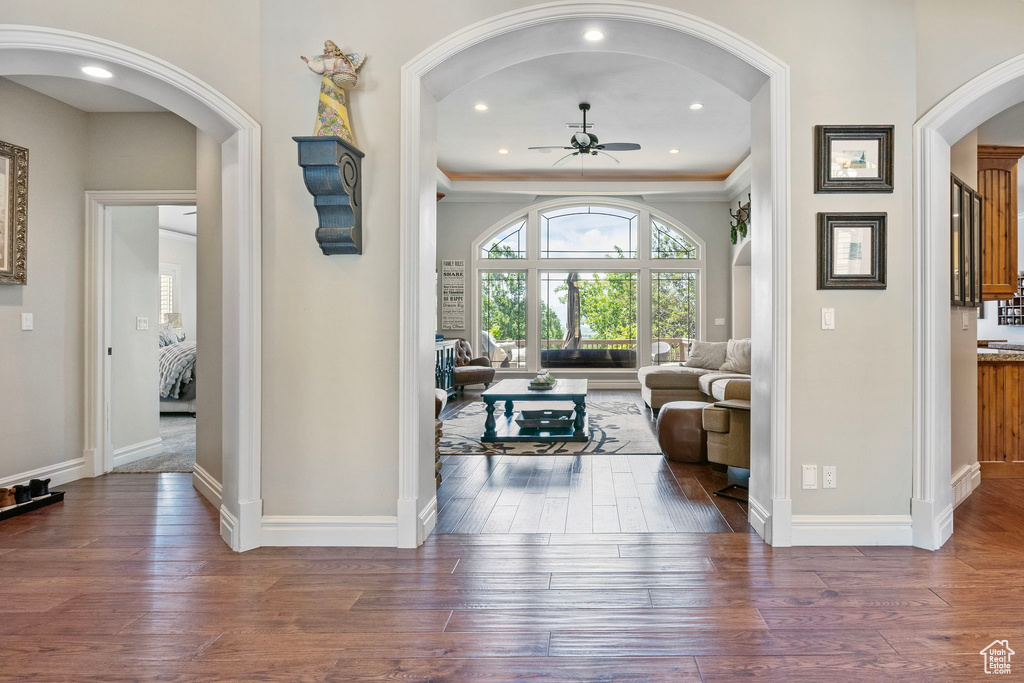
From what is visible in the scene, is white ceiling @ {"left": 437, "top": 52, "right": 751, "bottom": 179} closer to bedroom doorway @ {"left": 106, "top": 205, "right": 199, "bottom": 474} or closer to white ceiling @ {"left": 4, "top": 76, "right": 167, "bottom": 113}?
white ceiling @ {"left": 4, "top": 76, "right": 167, "bottom": 113}

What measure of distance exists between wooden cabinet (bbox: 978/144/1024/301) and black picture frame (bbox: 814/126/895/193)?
2.10 metres

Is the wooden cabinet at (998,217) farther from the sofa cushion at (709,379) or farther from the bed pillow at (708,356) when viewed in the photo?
the bed pillow at (708,356)

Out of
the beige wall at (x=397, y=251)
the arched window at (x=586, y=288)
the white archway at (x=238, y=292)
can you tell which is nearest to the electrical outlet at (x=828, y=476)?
the beige wall at (x=397, y=251)

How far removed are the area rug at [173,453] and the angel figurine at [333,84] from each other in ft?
10.4

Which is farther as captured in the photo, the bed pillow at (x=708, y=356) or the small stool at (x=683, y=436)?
the bed pillow at (x=708, y=356)

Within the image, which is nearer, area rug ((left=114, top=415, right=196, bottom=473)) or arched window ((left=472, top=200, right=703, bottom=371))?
area rug ((left=114, top=415, right=196, bottom=473))

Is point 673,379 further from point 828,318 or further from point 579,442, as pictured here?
point 828,318

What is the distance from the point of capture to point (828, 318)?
311 cm

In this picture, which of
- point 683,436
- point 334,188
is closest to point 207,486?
point 334,188

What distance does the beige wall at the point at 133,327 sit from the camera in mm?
5016

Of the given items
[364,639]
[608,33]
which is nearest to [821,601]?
[364,639]

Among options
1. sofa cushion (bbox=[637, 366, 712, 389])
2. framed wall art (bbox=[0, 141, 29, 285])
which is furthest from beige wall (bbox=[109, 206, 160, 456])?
sofa cushion (bbox=[637, 366, 712, 389])

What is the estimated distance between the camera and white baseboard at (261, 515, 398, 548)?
10.2 feet

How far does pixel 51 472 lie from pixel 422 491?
9.80ft
